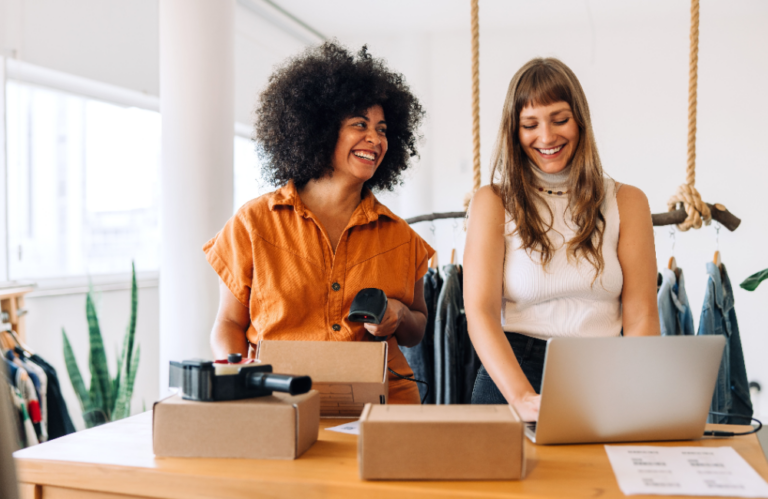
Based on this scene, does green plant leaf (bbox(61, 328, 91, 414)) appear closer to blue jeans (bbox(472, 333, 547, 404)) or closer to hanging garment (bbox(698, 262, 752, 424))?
blue jeans (bbox(472, 333, 547, 404))

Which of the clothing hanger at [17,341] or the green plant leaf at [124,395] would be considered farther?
the green plant leaf at [124,395]

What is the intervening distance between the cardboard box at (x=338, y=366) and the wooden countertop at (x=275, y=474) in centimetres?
12

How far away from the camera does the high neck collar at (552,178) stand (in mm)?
1706

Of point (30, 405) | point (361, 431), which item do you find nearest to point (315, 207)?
point (361, 431)

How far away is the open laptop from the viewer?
1.04m

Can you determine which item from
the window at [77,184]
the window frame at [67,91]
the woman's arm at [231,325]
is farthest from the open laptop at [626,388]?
the window at [77,184]

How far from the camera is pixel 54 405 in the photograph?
8.33 feet

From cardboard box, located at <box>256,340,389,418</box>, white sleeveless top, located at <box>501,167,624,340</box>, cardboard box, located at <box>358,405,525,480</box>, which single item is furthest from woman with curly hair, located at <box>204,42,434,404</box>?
cardboard box, located at <box>358,405,525,480</box>

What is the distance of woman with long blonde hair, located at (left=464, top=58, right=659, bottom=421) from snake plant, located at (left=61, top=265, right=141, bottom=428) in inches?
75.2

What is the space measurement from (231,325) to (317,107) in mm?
704

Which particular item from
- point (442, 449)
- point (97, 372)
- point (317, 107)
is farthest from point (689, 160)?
point (97, 372)

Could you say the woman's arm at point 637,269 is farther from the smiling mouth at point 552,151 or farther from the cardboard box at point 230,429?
the cardboard box at point 230,429

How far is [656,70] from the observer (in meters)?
4.78

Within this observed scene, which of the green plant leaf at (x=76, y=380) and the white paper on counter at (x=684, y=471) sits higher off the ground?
the white paper on counter at (x=684, y=471)
